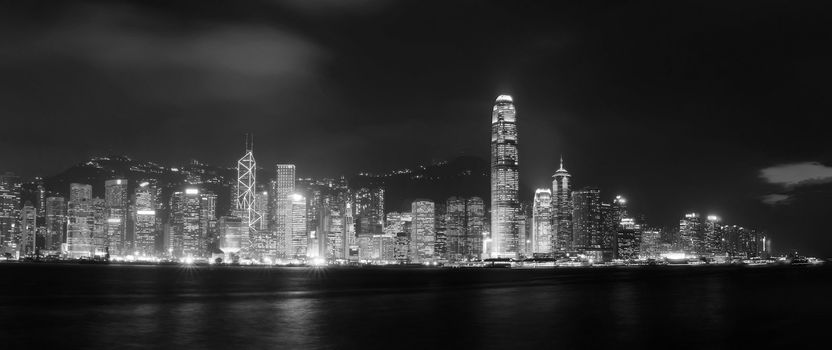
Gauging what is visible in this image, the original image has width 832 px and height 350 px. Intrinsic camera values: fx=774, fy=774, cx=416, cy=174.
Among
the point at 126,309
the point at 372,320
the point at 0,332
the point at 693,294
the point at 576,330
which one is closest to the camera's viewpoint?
the point at 0,332

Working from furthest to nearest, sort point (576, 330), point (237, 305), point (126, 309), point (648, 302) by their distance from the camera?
point (648, 302), point (237, 305), point (126, 309), point (576, 330)

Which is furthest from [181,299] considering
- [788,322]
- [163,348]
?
[788,322]

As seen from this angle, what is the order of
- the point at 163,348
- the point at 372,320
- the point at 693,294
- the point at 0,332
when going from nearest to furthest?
1. the point at 163,348
2. the point at 0,332
3. the point at 372,320
4. the point at 693,294

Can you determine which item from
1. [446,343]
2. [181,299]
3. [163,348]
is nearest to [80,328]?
[163,348]

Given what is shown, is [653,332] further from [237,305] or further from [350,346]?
[237,305]

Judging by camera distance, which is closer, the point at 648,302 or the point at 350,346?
the point at 350,346

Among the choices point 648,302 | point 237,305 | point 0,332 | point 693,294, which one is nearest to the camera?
point 0,332

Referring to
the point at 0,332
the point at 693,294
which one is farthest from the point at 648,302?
the point at 0,332

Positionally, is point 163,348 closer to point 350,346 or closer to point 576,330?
point 350,346
